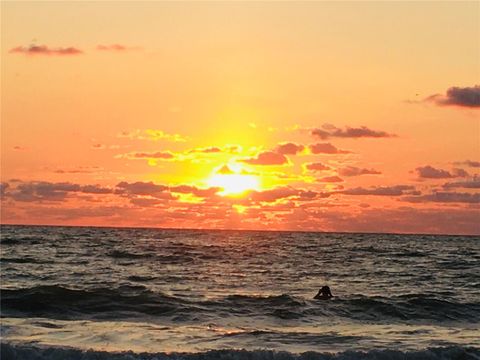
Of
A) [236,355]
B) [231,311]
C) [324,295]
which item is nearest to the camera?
[236,355]

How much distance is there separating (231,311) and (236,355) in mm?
9808

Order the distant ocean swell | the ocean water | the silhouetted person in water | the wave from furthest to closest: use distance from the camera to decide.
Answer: the silhouetted person in water, the distant ocean swell, the ocean water, the wave

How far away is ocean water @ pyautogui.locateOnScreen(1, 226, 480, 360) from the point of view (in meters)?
20.6

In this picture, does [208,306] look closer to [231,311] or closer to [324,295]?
[231,311]

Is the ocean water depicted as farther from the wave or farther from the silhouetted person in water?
the silhouetted person in water

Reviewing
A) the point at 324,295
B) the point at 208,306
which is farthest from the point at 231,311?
the point at 324,295

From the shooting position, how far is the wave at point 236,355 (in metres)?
18.9

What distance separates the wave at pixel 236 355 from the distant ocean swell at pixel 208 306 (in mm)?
7755

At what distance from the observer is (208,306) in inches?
1189

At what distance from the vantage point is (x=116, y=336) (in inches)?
885

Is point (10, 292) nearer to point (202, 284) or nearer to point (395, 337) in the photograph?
point (202, 284)

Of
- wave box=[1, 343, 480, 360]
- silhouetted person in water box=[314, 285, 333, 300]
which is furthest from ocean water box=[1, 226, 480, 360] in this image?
silhouetted person in water box=[314, 285, 333, 300]

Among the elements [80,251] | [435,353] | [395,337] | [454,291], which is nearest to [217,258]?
[80,251]

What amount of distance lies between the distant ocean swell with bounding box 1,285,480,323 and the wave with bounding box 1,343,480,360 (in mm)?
7755
